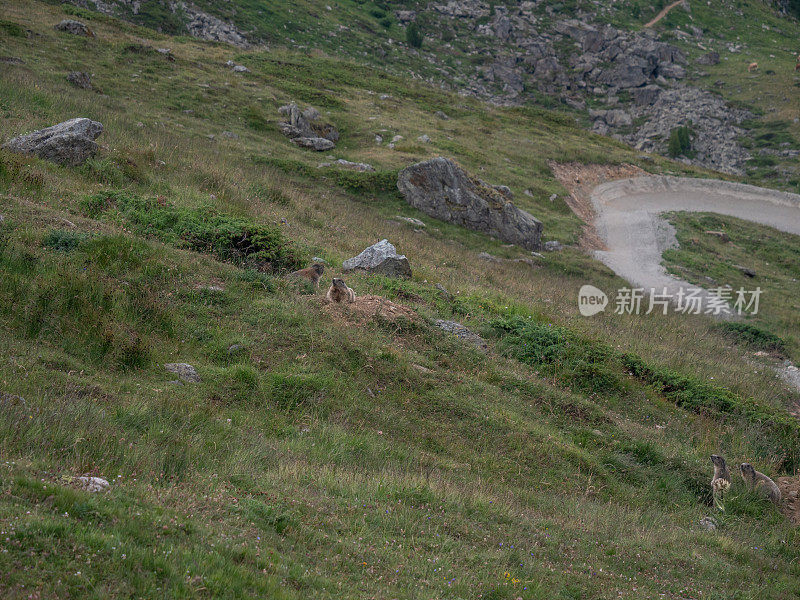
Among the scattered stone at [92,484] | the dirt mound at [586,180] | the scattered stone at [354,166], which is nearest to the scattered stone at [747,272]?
the dirt mound at [586,180]

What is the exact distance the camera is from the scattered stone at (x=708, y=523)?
8.73 m

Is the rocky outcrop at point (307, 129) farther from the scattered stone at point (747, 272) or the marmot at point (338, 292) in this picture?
the scattered stone at point (747, 272)

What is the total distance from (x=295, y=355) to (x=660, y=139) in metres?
65.0

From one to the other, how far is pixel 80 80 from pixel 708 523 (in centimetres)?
2633

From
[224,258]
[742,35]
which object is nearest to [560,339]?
[224,258]

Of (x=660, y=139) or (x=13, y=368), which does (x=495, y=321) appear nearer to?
(x=13, y=368)

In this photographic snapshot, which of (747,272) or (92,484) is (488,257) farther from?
(92,484)

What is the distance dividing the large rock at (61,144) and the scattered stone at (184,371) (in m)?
8.72

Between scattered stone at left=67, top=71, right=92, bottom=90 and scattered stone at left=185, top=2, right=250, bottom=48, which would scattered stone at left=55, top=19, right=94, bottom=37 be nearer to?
scattered stone at left=67, top=71, right=92, bottom=90

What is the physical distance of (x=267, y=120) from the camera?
28.2m

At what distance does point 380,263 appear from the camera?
45.8 ft

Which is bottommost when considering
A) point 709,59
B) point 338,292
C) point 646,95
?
point 338,292

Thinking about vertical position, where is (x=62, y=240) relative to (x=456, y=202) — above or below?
above

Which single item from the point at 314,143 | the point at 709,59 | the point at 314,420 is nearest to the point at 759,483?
the point at 314,420
